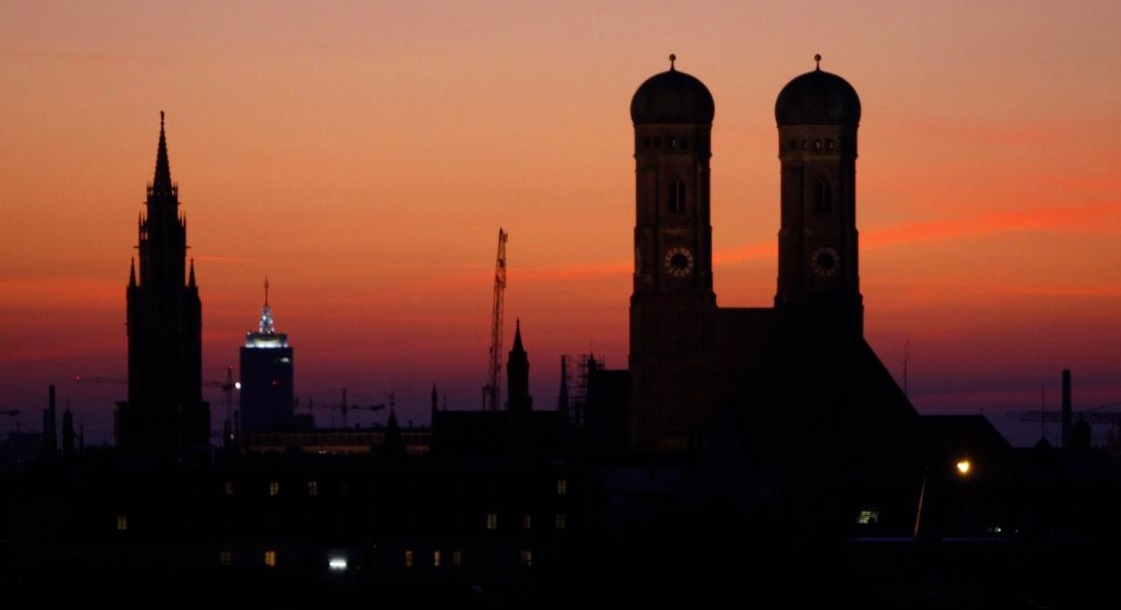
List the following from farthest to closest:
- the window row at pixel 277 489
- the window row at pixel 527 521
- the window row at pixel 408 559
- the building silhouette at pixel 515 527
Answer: the window row at pixel 277 489, the window row at pixel 527 521, the window row at pixel 408 559, the building silhouette at pixel 515 527

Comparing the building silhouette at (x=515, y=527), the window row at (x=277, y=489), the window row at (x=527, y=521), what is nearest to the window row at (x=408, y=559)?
the building silhouette at (x=515, y=527)

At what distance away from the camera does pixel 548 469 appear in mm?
182250

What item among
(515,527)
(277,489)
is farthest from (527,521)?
(277,489)

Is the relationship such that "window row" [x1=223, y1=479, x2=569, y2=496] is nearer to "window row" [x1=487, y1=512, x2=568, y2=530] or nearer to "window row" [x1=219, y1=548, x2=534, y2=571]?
"window row" [x1=487, y1=512, x2=568, y2=530]

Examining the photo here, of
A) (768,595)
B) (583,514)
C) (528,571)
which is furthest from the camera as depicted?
(583,514)

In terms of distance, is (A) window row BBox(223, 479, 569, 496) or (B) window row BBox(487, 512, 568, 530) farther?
(A) window row BBox(223, 479, 569, 496)

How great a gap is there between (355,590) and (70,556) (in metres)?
31.9

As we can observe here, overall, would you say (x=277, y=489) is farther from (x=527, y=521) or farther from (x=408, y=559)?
(x=527, y=521)

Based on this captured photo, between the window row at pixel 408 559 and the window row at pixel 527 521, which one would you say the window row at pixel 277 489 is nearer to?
the window row at pixel 527 521

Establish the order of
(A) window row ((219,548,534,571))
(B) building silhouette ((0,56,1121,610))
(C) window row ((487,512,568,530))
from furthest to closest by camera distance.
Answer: (C) window row ((487,512,568,530)) < (A) window row ((219,548,534,571)) < (B) building silhouette ((0,56,1121,610))

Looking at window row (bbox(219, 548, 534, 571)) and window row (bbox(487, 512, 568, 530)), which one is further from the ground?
window row (bbox(487, 512, 568, 530))

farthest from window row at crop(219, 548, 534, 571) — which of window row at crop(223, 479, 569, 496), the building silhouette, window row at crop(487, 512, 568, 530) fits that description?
window row at crop(223, 479, 569, 496)

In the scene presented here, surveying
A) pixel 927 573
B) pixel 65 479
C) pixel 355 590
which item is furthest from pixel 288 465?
pixel 927 573

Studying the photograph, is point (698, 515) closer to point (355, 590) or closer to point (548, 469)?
point (355, 590)
